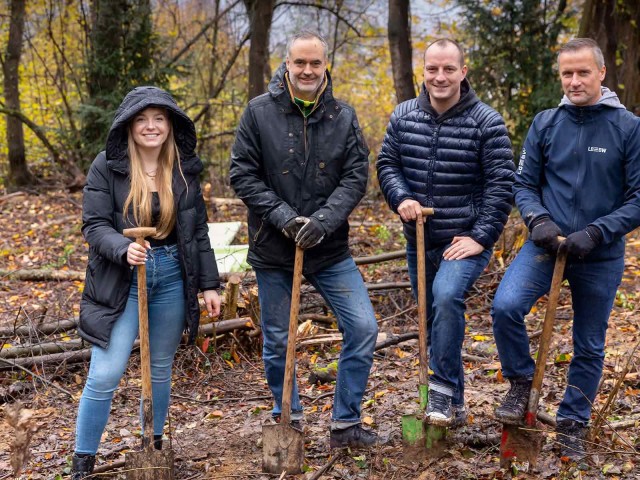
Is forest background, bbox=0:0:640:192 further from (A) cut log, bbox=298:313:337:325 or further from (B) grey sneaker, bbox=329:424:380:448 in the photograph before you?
(B) grey sneaker, bbox=329:424:380:448

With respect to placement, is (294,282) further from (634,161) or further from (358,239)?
(358,239)

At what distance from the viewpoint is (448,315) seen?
4168 millimetres

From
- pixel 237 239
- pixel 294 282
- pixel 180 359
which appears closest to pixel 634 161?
pixel 294 282

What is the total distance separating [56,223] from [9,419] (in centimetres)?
964

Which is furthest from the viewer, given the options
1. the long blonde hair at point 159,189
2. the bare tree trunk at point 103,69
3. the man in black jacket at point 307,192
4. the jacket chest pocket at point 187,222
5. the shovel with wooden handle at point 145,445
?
the bare tree trunk at point 103,69

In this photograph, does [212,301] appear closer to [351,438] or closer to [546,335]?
[351,438]

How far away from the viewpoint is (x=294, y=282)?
4184 mm

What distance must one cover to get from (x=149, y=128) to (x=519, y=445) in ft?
8.77

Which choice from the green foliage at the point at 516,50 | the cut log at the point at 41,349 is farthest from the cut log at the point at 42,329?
the green foliage at the point at 516,50

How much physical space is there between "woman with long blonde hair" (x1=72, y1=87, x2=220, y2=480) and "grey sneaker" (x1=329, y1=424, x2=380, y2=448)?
1.08 meters

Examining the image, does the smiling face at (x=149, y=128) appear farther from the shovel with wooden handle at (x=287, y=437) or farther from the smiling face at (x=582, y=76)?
the smiling face at (x=582, y=76)

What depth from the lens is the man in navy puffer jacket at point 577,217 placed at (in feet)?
12.8

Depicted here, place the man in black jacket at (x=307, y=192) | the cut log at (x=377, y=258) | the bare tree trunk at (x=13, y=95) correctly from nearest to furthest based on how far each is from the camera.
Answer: the man in black jacket at (x=307, y=192)
the cut log at (x=377, y=258)
the bare tree trunk at (x=13, y=95)

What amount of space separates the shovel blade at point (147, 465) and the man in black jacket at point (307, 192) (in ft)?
2.99
